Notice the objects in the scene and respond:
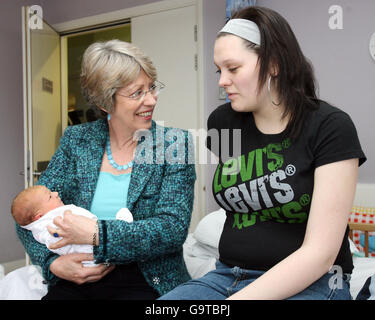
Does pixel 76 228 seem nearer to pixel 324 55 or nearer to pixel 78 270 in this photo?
pixel 78 270

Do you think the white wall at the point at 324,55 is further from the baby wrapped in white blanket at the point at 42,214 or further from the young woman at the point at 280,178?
the baby wrapped in white blanket at the point at 42,214

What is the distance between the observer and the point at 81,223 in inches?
38.3

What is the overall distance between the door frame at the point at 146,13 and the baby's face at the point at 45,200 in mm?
1763

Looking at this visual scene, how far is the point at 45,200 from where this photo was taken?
3.63 ft

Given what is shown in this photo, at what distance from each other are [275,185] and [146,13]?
2617 mm

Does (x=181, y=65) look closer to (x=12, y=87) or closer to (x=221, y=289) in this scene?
(x=12, y=87)

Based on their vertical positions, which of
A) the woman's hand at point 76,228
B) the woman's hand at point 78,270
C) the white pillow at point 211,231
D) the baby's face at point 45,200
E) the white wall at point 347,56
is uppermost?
the white wall at point 347,56

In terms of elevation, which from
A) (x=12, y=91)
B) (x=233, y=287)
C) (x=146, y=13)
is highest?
(x=146, y=13)

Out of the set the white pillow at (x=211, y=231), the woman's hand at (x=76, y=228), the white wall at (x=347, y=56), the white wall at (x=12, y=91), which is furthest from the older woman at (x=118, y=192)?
the white wall at (x=12, y=91)

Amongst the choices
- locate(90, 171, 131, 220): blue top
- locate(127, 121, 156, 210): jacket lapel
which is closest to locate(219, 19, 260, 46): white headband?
locate(127, 121, 156, 210): jacket lapel

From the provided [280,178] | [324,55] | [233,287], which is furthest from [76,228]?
[324,55]

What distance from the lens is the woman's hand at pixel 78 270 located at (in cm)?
100

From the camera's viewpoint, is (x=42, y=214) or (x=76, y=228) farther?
(x=42, y=214)

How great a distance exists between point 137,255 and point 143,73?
23.5 inches
